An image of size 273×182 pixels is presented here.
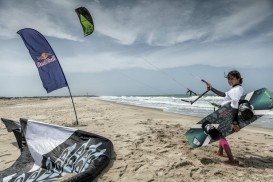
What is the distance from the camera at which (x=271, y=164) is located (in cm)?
494

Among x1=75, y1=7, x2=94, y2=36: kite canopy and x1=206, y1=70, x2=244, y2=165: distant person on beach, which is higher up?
x1=75, y1=7, x2=94, y2=36: kite canopy

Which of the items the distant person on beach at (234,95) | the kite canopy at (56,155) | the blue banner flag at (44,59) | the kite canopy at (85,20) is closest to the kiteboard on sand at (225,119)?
the distant person on beach at (234,95)

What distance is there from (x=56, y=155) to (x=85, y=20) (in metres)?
7.04

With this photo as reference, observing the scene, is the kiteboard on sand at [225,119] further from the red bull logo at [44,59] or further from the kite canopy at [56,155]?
the red bull logo at [44,59]

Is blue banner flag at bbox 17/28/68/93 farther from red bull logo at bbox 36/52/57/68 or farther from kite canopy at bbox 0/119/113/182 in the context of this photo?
kite canopy at bbox 0/119/113/182

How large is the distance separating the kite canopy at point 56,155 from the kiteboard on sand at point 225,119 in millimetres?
2189

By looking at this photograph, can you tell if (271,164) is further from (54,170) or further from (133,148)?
(54,170)

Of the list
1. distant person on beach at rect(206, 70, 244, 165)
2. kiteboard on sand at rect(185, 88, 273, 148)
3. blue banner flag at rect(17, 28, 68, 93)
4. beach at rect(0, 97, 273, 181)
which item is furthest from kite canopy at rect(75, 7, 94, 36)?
distant person on beach at rect(206, 70, 244, 165)

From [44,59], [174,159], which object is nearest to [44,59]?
[44,59]

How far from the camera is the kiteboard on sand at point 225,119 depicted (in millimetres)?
5309

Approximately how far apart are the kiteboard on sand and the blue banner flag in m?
6.48

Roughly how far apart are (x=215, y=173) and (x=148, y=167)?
1233mm

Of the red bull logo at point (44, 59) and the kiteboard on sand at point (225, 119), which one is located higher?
the red bull logo at point (44, 59)

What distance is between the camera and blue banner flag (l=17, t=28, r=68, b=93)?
957 centimetres
